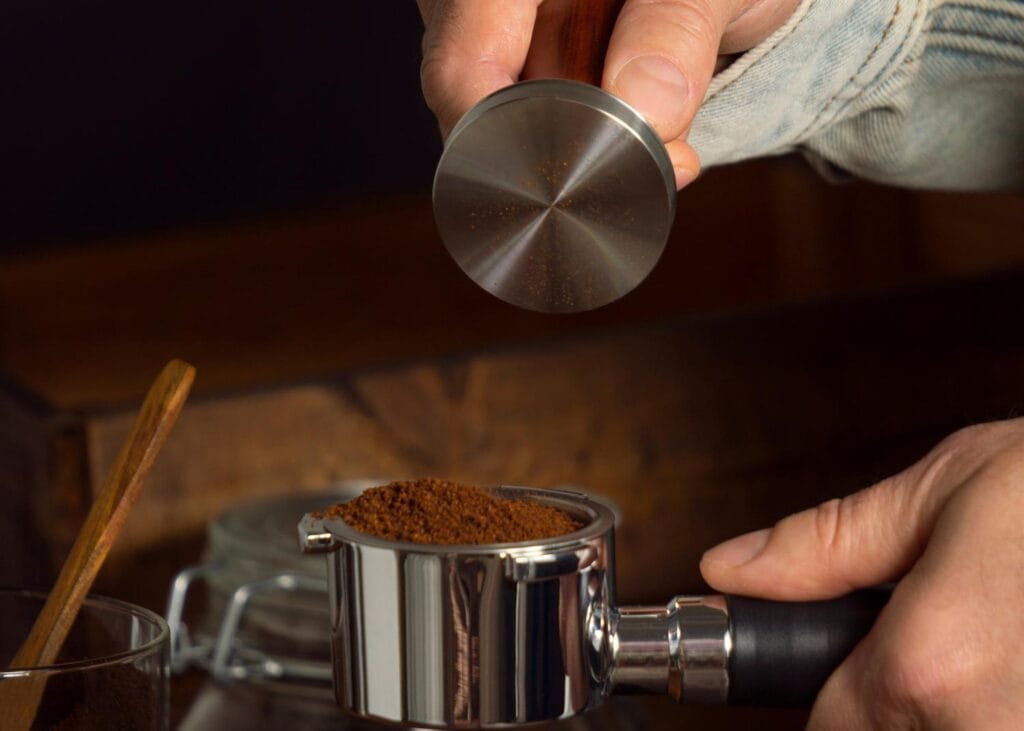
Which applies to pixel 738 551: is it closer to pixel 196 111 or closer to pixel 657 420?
pixel 657 420

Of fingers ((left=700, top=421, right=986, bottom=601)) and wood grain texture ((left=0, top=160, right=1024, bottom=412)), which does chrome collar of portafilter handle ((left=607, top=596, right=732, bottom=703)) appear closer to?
fingers ((left=700, top=421, right=986, bottom=601))

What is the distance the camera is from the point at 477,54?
432mm

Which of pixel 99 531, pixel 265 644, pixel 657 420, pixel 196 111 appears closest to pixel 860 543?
pixel 99 531

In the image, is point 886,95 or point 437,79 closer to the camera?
point 437,79

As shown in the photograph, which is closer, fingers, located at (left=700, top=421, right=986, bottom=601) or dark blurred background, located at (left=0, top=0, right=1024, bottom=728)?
fingers, located at (left=700, top=421, right=986, bottom=601)

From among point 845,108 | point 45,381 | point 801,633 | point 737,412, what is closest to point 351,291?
point 45,381

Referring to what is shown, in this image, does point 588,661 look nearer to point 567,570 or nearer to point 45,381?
point 567,570

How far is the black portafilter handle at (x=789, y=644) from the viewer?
0.42 m

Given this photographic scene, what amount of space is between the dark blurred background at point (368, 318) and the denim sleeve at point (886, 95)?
11cm

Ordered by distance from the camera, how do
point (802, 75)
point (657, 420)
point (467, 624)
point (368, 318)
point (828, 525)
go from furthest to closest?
point (368, 318), point (657, 420), point (802, 75), point (828, 525), point (467, 624)

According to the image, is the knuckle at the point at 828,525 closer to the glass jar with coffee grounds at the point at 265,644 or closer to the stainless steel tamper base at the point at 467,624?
the stainless steel tamper base at the point at 467,624

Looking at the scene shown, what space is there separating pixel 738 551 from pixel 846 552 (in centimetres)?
3

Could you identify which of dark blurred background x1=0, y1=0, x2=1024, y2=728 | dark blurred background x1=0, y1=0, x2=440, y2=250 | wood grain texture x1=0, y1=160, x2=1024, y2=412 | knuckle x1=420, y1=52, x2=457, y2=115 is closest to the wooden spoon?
knuckle x1=420, y1=52, x2=457, y2=115

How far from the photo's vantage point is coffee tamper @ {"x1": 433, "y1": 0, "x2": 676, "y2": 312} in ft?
1.22
